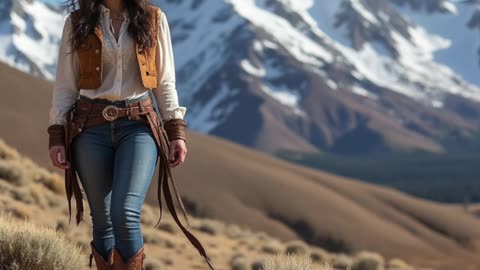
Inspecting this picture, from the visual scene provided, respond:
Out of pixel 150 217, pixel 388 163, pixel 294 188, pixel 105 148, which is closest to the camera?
pixel 105 148

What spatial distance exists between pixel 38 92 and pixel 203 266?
3762 centimetres

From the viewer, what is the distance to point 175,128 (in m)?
5.34

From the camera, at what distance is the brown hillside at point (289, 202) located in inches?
1790

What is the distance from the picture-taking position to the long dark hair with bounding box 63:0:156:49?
5262 mm

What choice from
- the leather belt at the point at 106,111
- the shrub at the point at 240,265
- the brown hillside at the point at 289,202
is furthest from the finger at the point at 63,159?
the brown hillside at the point at 289,202

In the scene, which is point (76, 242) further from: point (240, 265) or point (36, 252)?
point (240, 265)

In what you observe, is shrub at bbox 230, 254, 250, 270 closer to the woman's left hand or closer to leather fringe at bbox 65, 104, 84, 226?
leather fringe at bbox 65, 104, 84, 226

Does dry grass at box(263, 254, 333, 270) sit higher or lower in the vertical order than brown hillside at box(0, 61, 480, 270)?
lower

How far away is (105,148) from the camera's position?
5121 millimetres

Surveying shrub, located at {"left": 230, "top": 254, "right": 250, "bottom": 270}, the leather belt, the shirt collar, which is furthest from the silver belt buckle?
shrub, located at {"left": 230, "top": 254, "right": 250, "bottom": 270}

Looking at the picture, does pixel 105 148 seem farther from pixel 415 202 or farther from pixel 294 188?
pixel 415 202

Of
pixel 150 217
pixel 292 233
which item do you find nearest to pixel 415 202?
pixel 292 233

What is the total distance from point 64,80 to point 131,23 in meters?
0.53

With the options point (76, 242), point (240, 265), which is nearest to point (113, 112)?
point (76, 242)
